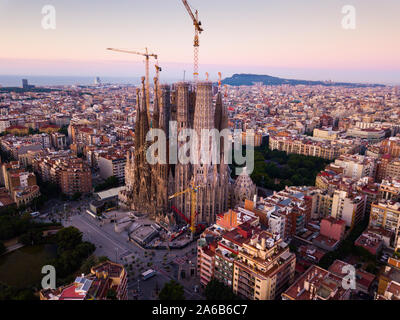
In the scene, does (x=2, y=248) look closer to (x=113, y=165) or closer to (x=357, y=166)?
(x=113, y=165)

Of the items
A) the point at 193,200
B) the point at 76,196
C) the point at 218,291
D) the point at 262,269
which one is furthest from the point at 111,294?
the point at 76,196

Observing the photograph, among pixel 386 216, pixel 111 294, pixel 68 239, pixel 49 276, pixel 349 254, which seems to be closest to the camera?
pixel 111 294

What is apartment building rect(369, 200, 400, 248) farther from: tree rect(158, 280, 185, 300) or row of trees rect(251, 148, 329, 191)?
tree rect(158, 280, 185, 300)

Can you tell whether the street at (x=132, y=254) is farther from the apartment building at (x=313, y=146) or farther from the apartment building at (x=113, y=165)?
the apartment building at (x=313, y=146)

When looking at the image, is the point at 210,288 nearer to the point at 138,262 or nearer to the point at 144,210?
the point at 138,262
